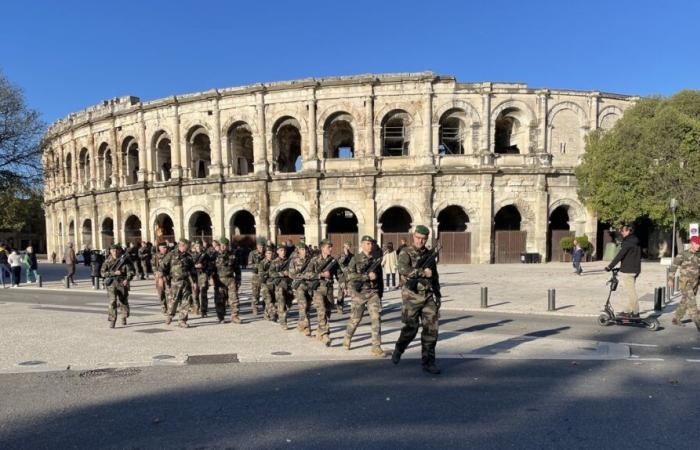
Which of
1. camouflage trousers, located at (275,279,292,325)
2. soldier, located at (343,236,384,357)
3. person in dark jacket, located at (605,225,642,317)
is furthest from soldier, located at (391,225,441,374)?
person in dark jacket, located at (605,225,642,317)

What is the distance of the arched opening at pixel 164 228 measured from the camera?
3042 centimetres

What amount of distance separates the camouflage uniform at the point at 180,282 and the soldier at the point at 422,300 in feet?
17.6

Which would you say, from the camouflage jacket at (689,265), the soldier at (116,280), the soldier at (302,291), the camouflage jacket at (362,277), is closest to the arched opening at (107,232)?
the soldier at (116,280)

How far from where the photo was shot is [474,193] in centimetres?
2603

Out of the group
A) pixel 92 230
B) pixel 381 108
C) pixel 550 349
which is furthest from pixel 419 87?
pixel 92 230

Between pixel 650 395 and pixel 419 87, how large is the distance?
23413 mm

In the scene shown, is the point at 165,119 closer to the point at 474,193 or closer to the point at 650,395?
the point at 474,193

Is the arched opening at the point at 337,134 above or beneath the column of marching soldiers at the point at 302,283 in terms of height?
above

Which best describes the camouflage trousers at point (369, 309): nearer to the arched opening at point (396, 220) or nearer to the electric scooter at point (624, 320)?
the electric scooter at point (624, 320)

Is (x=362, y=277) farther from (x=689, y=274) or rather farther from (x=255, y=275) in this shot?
(x=689, y=274)

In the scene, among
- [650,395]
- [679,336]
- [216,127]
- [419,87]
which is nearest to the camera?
[650,395]

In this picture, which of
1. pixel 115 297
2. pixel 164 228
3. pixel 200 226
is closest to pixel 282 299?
pixel 115 297

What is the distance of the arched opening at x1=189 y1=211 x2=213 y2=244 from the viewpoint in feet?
→ 97.2

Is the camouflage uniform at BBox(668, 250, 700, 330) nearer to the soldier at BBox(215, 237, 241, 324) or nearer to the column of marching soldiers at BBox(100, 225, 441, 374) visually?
the column of marching soldiers at BBox(100, 225, 441, 374)
